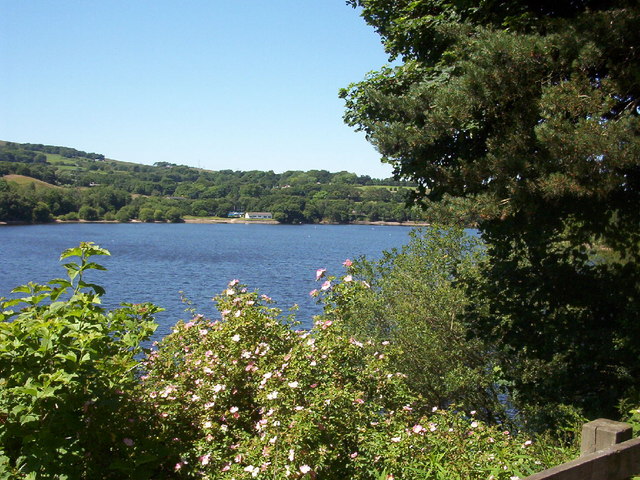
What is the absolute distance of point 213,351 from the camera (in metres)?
5.99

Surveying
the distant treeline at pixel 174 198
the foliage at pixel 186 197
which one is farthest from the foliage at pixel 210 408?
the foliage at pixel 186 197

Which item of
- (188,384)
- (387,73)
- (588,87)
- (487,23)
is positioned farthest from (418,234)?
(188,384)

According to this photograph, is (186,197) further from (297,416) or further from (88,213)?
(297,416)

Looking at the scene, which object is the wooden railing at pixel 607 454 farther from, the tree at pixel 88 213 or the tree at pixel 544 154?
the tree at pixel 88 213

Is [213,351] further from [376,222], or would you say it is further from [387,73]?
[376,222]

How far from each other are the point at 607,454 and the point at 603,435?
135 mm

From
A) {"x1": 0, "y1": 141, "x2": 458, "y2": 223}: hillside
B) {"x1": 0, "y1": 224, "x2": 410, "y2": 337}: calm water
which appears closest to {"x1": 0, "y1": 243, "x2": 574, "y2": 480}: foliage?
{"x1": 0, "y1": 224, "x2": 410, "y2": 337}: calm water

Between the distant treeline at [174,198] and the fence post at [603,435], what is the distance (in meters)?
101

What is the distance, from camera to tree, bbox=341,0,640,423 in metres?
5.80

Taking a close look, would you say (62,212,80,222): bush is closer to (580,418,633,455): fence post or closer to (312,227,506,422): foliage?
(312,227,506,422): foliage

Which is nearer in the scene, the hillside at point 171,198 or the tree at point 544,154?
the tree at point 544,154

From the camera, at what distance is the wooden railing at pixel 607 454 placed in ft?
7.67

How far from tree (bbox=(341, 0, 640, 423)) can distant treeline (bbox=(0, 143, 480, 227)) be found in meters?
95.9

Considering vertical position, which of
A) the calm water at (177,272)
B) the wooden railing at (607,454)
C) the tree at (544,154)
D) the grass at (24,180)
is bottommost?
the calm water at (177,272)
